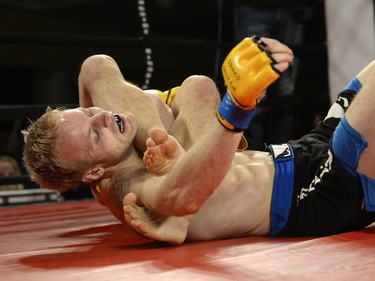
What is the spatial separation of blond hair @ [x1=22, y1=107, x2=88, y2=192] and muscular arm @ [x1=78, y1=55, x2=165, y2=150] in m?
0.20

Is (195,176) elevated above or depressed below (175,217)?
above

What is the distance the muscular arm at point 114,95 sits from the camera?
185 cm

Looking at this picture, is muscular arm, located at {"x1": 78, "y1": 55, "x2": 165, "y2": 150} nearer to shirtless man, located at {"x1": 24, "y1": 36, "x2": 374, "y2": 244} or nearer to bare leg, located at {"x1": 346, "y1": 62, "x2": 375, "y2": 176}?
shirtless man, located at {"x1": 24, "y1": 36, "x2": 374, "y2": 244}

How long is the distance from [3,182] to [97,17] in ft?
5.56

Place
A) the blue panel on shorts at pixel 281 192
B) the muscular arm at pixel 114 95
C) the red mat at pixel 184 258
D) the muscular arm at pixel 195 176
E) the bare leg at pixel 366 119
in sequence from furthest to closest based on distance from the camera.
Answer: the muscular arm at pixel 114 95 → the blue panel on shorts at pixel 281 192 → the bare leg at pixel 366 119 → the muscular arm at pixel 195 176 → the red mat at pixel 184 258

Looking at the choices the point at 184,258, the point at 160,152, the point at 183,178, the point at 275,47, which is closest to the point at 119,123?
the point at 160,152

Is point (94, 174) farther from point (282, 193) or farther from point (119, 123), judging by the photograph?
point (282, 193)

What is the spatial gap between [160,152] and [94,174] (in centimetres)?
33

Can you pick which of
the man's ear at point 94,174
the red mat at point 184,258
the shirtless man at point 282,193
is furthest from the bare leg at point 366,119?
the man's ear at point 94,174

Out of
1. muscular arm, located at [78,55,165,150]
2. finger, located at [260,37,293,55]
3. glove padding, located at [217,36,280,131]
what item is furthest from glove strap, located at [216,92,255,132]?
muscular arm, located at [78,55,165,150]

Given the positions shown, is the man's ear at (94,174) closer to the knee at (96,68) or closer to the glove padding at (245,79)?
the knee at (96,68)

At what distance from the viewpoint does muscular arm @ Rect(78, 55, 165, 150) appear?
6.06ft

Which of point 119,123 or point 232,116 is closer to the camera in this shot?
point 232,116

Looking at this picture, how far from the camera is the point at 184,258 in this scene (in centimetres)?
135
